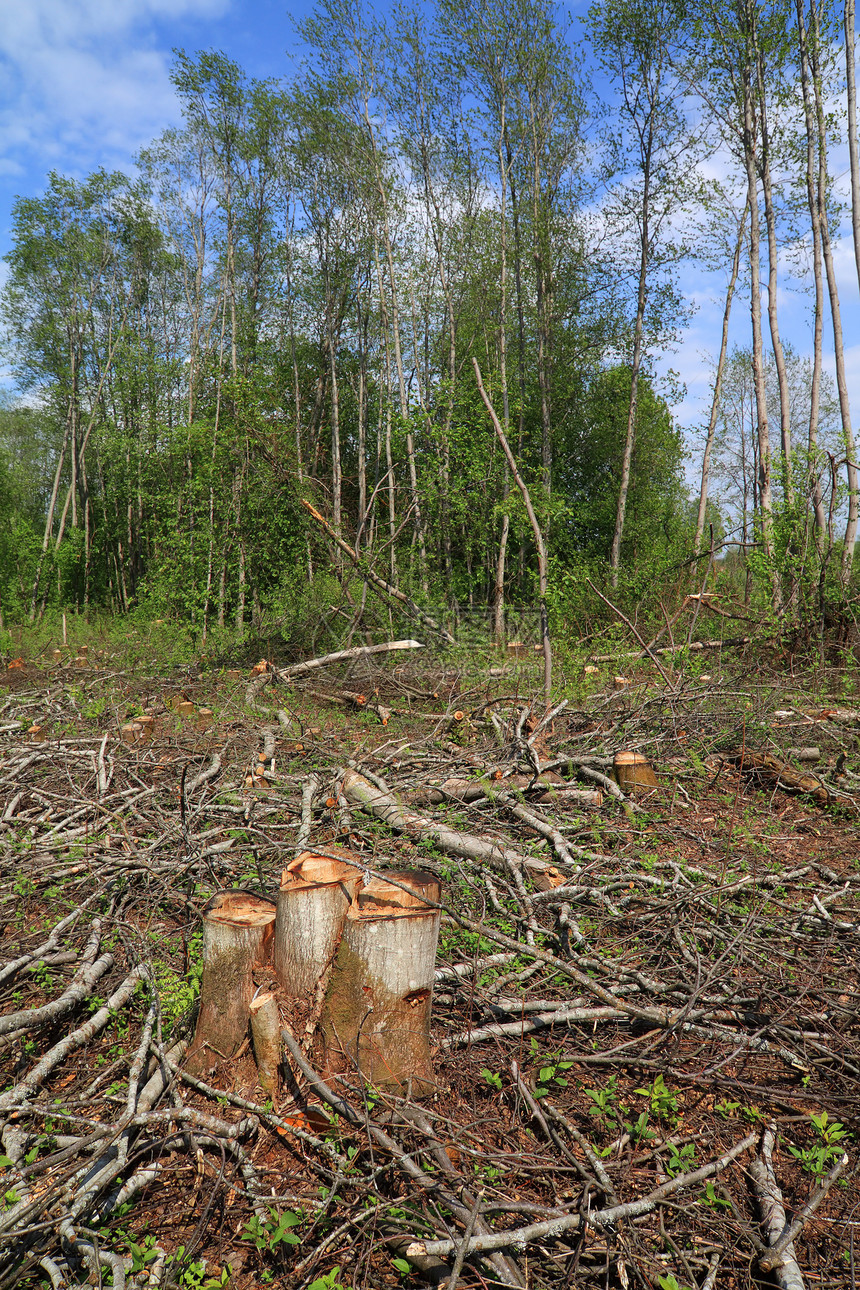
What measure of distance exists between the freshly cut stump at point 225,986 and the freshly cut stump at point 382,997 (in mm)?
285

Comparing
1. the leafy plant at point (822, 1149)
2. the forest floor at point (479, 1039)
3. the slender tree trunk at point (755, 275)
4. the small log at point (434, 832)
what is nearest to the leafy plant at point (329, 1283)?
the forest floor at point (479, 1039)

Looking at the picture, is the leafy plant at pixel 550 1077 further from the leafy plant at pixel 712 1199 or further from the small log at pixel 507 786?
the small log at pixel 507 786

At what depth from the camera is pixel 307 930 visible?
2.27 meters

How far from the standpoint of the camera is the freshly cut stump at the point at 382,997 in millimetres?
2172

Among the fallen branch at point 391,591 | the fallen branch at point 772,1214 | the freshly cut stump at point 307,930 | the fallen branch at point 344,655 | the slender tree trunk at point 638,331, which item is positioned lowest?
the fallen branch at point 772,1214

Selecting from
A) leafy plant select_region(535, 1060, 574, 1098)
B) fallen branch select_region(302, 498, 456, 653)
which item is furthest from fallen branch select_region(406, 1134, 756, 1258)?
fallen branch select_region(302, 498, 456, 653)

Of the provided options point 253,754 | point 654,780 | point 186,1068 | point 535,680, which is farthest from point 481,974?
point 535,680

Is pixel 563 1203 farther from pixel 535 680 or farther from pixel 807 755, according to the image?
pixel 535 680

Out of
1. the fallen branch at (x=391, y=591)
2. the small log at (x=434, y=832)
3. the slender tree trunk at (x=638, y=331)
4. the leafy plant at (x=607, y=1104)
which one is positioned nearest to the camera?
the leafy plant at (x=607, y=1104)

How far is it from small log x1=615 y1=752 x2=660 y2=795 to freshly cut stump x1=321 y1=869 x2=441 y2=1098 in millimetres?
2979

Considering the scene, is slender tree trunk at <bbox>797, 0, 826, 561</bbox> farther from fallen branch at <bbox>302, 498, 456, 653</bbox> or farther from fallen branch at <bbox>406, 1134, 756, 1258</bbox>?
fallen branch at <bbox>406, 1134, 756, 1258</bbox>

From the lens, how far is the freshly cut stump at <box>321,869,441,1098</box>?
7.13ft

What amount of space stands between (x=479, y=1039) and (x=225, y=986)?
35.4 inches

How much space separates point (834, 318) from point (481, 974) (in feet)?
44.1
